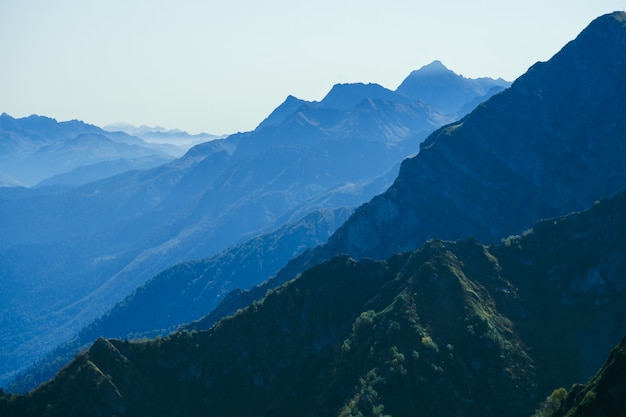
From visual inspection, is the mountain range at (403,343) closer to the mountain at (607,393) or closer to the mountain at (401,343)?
the mountain at (401,343)

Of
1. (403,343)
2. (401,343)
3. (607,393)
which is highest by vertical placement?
(401,343)

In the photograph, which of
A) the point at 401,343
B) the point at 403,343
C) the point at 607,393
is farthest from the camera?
the point at 401,343

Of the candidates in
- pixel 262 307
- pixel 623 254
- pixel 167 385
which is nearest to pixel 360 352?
pixel 262 307

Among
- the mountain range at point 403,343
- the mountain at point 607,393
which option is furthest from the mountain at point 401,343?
the mountain at point 607,393

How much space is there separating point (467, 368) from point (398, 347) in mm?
16994

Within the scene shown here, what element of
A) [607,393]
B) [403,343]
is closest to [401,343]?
[403,343]

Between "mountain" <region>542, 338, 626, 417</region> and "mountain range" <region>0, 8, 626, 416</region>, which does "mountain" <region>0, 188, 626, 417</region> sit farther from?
"mountain" <region>542, 338, 626, 417</region>

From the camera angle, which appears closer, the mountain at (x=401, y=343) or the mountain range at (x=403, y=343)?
the mountain range at (x=403, y=343)

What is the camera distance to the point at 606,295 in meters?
169

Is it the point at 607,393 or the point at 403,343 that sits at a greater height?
the point at 403,343

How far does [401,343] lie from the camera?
142250 millimetres

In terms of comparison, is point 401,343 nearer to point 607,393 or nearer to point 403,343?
point 403,343

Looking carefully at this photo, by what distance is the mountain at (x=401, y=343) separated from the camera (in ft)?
451

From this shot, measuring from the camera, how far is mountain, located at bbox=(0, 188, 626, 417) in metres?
137
